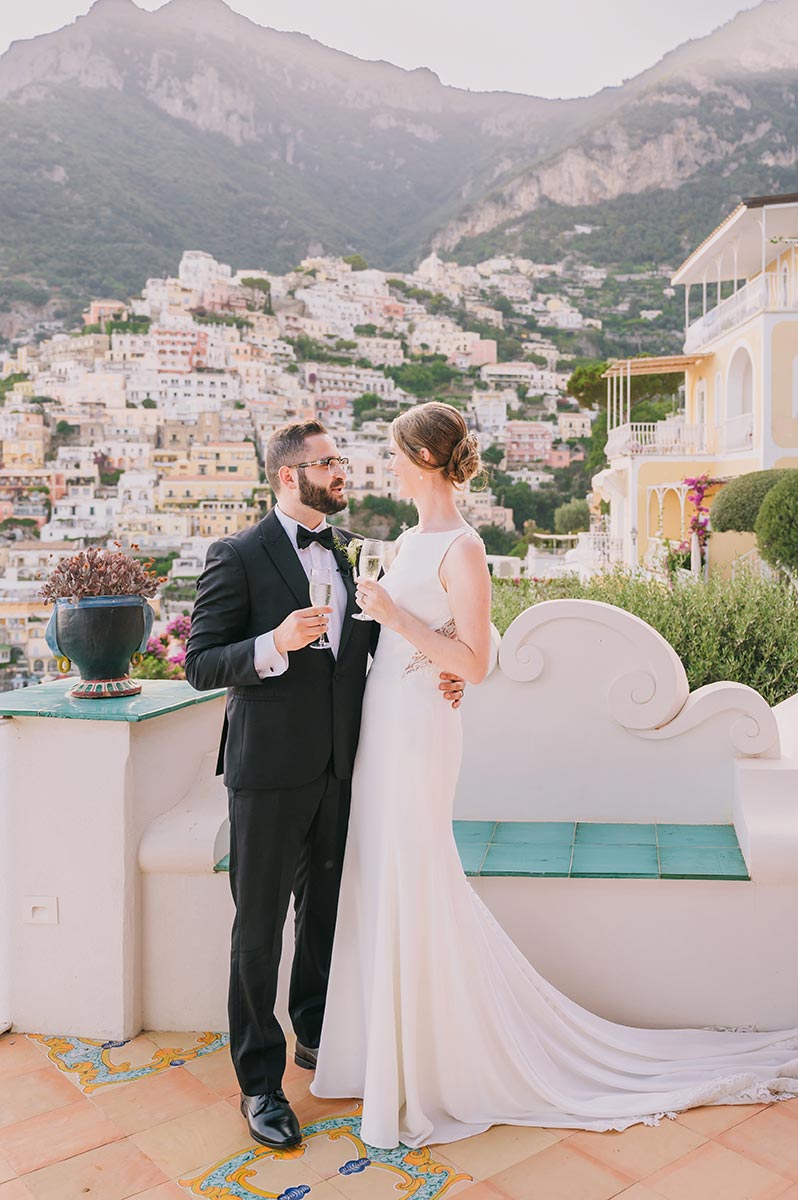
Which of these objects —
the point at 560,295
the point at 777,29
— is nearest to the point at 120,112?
the point at 560,295

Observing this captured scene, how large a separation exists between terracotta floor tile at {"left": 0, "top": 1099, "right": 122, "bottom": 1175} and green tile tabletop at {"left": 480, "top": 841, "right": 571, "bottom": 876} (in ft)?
3.71

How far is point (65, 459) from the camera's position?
93.4 m

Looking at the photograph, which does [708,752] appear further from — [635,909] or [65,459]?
[65,459]

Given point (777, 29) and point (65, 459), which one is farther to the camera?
point (777, 29)

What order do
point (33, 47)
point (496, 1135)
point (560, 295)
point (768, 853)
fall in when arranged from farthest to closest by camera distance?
point (33, 47) → point (560, 295) → point (768, 853) → point (496, 1135)

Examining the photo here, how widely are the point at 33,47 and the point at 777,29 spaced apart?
8994cm

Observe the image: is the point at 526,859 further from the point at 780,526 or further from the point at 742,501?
the point at 742,501

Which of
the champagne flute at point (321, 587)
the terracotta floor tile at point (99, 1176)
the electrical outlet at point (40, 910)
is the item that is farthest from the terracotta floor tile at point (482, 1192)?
the electrical outlet at point (40, 910)

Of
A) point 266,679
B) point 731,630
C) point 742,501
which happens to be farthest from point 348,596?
point 742,501

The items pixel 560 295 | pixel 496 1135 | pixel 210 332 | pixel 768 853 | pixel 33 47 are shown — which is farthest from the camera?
pixel 33 47

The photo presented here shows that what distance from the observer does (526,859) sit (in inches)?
116

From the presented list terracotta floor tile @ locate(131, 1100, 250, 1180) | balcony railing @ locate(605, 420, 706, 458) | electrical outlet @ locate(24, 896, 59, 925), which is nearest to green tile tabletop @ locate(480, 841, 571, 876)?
terracotta floor tile @ locate(131, 1100, 250, 1180)

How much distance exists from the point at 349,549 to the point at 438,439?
335mm


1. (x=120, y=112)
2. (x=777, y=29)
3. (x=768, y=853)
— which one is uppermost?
(x=777, y=29)
